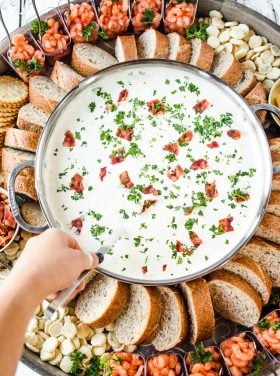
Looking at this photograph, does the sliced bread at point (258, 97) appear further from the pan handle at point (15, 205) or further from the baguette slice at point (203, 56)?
the pan handle at point (15, 205)

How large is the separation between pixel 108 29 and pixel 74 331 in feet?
6.62

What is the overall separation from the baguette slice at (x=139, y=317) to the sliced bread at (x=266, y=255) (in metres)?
0.66

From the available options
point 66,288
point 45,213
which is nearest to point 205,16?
point 45,213

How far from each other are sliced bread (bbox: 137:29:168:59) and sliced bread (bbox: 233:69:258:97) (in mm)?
532

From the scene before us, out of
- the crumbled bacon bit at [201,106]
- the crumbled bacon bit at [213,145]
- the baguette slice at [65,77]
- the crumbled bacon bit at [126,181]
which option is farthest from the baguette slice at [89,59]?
the crumbled bacon bit at [213,145]

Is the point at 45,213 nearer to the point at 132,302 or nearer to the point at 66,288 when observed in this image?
the point at 132,302

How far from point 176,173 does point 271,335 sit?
1.17m

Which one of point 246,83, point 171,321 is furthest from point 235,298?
point 246,83

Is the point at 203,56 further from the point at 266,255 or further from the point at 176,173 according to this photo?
the point at 266,255

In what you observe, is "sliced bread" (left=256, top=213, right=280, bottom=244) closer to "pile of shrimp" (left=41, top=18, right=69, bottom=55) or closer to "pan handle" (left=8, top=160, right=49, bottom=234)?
"pan handle" (left=8, top=160, right=49, bottom=234)

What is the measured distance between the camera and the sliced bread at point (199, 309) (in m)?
3.56

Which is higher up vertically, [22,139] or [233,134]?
[22,139]

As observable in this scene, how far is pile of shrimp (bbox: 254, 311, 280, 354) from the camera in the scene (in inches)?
142

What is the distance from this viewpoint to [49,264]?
2.17 metres
